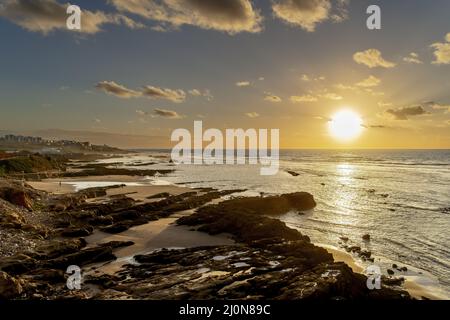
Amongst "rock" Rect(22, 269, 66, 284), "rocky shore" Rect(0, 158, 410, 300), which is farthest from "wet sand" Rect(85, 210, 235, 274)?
"rock" Rect(22, 269, 66, 284)

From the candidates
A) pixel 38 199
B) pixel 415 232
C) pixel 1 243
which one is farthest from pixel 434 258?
pixel 38 199

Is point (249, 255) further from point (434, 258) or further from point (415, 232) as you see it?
point (415, 232)

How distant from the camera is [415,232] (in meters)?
29.6

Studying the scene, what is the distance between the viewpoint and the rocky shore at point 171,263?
44.5 ft

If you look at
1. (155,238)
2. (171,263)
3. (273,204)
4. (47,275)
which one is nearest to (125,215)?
(155,238)

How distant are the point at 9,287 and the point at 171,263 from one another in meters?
7.66

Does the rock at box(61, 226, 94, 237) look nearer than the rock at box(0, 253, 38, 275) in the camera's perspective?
No

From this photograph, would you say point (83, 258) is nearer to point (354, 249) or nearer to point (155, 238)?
point (155, 238)

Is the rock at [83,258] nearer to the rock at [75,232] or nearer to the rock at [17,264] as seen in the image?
the rock at [17,264]

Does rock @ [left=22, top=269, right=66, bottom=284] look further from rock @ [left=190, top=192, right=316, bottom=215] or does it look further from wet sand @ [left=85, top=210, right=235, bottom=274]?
rock @ [left=190, top=192, right=316, bottom=215]

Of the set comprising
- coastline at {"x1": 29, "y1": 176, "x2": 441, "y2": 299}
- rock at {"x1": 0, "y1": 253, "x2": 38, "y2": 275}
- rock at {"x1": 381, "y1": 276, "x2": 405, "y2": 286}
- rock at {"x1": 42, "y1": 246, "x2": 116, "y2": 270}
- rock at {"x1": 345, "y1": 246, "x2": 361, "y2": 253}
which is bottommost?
rock at {"x1": 345, "y1": 246, "x2": 361, "y2": 253}

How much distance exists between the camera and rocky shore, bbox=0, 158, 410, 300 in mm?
13578

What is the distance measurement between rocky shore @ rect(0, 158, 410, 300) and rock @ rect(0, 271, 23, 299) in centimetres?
3
